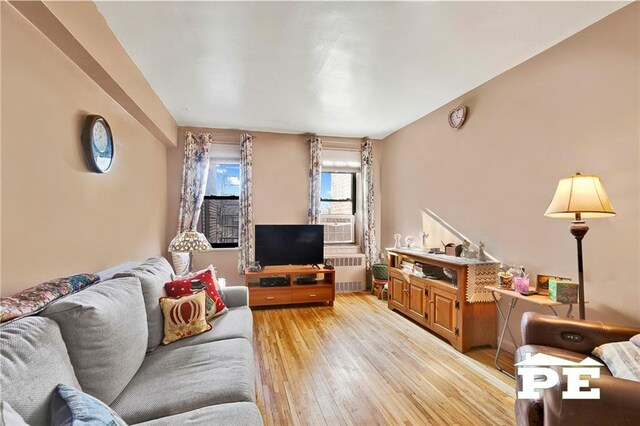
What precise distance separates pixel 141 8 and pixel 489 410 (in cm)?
356

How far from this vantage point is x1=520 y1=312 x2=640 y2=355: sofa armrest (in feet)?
5.69

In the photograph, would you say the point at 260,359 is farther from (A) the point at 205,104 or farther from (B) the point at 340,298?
(A) the point at 205,104

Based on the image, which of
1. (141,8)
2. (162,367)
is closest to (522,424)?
(162,367)

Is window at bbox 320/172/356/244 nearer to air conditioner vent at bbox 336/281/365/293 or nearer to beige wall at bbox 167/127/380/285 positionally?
beige wall at bbox 167/127/380/285

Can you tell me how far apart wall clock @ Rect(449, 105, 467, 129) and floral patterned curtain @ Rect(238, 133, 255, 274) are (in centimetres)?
294

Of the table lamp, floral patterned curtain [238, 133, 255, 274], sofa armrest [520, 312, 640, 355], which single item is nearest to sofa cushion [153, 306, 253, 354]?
the table lamp

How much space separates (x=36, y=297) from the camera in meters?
1.33

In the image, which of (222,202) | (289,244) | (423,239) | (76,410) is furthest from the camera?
(222,202)

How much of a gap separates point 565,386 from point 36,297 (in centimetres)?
236

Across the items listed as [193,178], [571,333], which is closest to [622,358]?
[571,333]

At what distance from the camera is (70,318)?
1254 mm

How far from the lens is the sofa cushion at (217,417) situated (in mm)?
1199

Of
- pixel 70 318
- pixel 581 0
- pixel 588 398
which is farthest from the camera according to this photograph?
pixel 581 0

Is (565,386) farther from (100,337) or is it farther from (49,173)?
(49,173)
